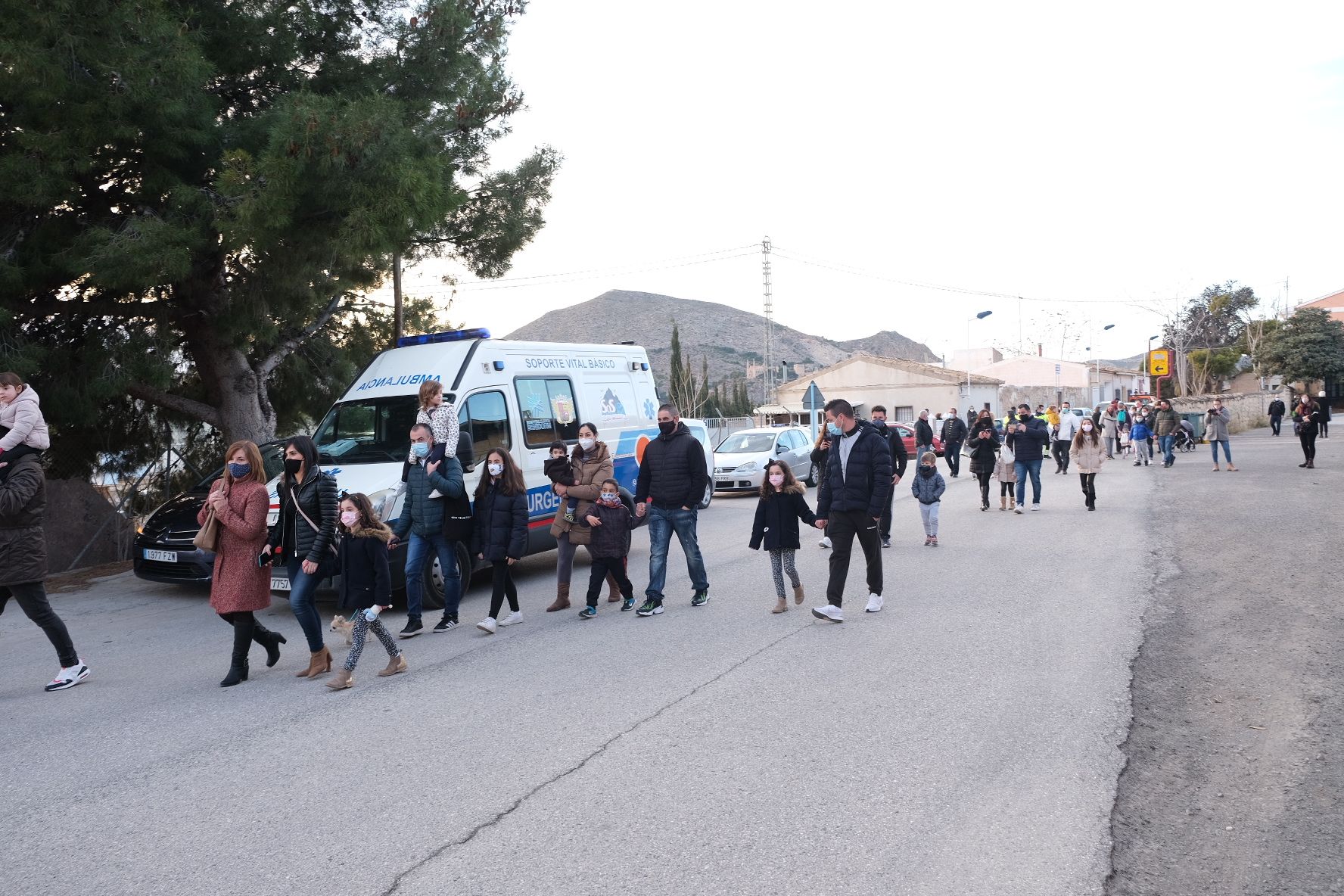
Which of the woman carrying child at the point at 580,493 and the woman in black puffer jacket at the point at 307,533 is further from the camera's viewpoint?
the woman carrying child at the point at 580,493

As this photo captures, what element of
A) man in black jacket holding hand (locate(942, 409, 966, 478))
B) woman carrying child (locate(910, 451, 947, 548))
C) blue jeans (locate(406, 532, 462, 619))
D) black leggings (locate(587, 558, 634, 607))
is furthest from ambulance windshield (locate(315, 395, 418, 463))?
man in black jacket holding hand (locate(942, 409, 966, 478))

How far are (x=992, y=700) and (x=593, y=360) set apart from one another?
24.4ft

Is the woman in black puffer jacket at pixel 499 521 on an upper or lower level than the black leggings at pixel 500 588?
upper

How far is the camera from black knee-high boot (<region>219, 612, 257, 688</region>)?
22.0 ft

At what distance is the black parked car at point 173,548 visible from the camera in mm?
9812

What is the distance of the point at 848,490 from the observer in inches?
322

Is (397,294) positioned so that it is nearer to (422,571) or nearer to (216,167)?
(216,167)

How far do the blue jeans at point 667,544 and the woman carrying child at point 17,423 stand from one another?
4.65 meters

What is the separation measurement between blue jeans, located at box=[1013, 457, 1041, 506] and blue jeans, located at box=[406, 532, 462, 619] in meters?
10.5

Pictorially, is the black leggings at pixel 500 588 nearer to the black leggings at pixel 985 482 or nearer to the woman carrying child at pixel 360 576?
the woman carrying child at pixel 360 576

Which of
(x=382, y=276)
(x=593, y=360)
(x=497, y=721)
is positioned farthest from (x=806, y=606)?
(x=382, y=276)

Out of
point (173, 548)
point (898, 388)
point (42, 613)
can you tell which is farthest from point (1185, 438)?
point (898, 388)

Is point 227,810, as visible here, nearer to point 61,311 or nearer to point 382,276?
point 61,311

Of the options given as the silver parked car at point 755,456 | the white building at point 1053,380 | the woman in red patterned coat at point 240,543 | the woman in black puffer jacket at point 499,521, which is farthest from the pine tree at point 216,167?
the white building at point 1053,380
